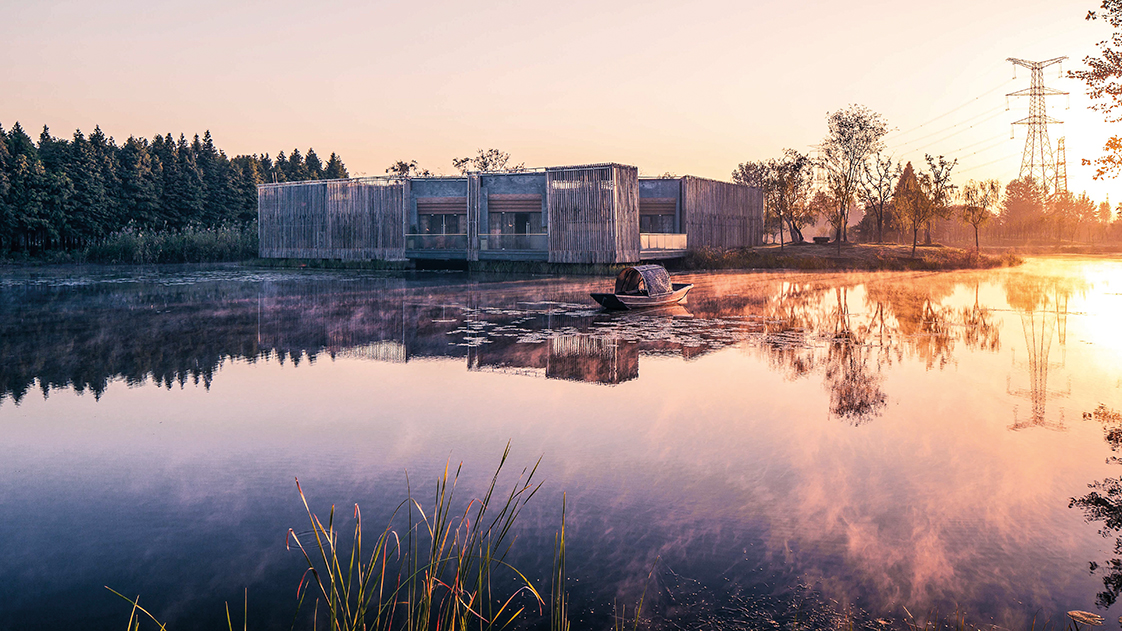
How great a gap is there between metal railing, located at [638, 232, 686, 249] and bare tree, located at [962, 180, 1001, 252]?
22.1m

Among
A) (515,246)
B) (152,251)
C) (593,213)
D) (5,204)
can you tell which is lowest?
(515,246)

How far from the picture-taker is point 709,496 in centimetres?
644

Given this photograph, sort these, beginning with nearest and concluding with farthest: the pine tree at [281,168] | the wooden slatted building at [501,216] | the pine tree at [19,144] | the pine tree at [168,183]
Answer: the wooden slatted building at [501,216], the pine tree at [19,144], the pine tree at [168,183], the pine tree at [281,168]

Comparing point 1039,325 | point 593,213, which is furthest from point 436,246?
point 1039,325

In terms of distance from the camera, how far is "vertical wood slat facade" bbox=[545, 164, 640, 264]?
39906mm

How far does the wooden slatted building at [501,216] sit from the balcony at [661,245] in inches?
2.6

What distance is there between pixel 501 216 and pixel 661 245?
406 inches

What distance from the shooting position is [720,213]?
176ft

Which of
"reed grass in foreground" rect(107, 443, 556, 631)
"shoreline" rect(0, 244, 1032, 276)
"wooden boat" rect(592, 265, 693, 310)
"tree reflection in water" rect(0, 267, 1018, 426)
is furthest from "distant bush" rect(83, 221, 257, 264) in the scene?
"reed grass in foreground" rect(107, 443, 556, 631)

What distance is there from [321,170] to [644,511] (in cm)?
11658

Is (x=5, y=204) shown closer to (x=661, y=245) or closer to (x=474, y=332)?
(x=661, y=245)

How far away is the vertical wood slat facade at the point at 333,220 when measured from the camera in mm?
46344

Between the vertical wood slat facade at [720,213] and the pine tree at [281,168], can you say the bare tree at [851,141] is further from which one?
the pine tree at [281,168]

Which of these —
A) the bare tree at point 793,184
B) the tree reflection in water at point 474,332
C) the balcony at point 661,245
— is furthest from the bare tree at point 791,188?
the tree reflection in water at point 474,332
